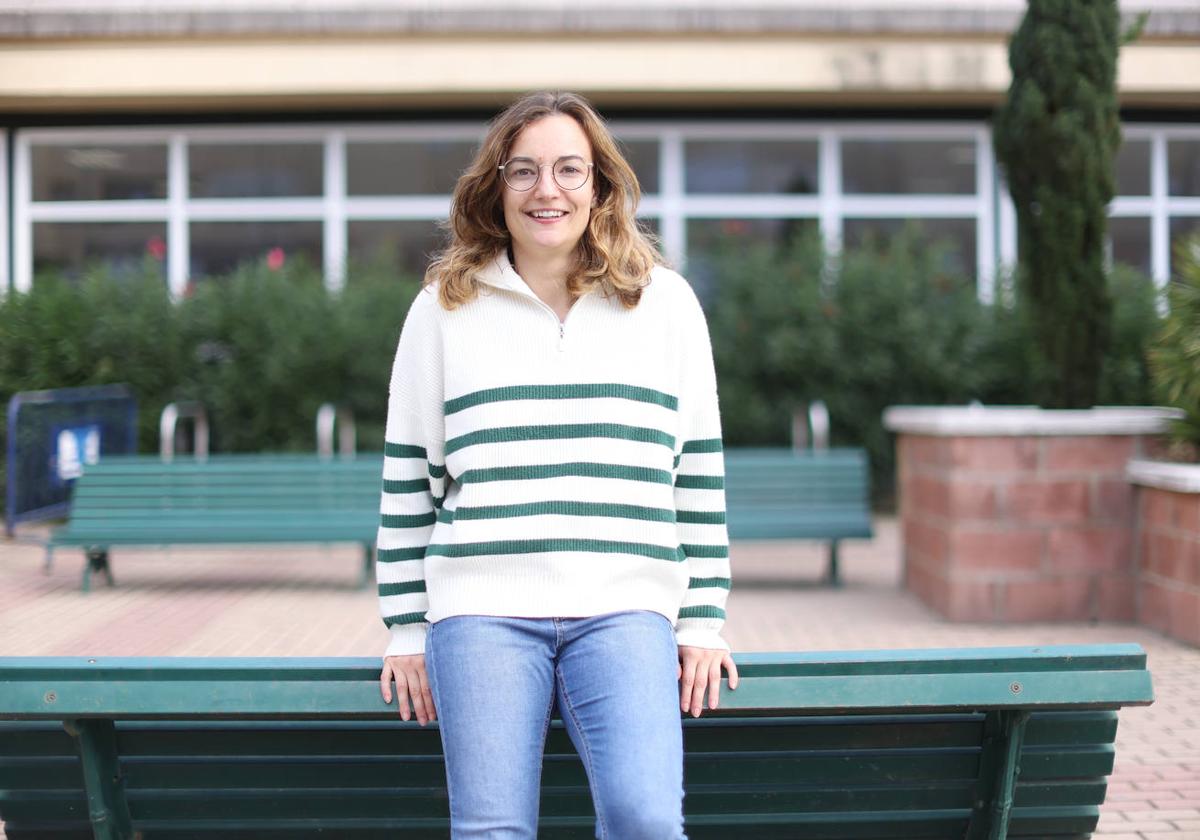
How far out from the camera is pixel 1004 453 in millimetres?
6910

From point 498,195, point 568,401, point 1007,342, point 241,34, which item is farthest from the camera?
point 241,34

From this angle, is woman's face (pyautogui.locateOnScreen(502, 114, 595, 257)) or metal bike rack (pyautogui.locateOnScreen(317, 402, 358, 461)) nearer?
woman's face (pyautogui.locateOnScreen(502, 114, 595, 257))

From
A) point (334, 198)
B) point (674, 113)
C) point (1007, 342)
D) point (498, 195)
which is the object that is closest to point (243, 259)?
point (334, 198)

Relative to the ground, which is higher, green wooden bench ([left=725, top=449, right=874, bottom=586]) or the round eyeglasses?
the round eyeglasses

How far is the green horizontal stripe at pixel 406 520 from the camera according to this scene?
272 cm

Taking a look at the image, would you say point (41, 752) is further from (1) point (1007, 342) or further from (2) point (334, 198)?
(2) point (334, 198)

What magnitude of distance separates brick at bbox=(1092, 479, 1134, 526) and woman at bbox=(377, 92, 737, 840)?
476cm

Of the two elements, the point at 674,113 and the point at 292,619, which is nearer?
the point at 292,619

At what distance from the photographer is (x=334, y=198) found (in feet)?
45.9

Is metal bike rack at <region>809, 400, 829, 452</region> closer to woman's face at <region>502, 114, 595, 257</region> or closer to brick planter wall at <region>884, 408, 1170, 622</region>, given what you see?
brick planter wall at <region>884, 408, 1170, 622</region>

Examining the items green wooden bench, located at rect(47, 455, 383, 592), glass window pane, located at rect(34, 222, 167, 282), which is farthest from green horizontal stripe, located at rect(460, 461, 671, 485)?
glass window pane, located at rect(34, 222, 167, 282)

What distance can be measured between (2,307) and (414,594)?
10198 millimetres

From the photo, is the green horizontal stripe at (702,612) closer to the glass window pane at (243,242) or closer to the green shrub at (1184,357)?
the green shrub at (1184,357)

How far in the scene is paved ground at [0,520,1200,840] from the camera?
187 inches
